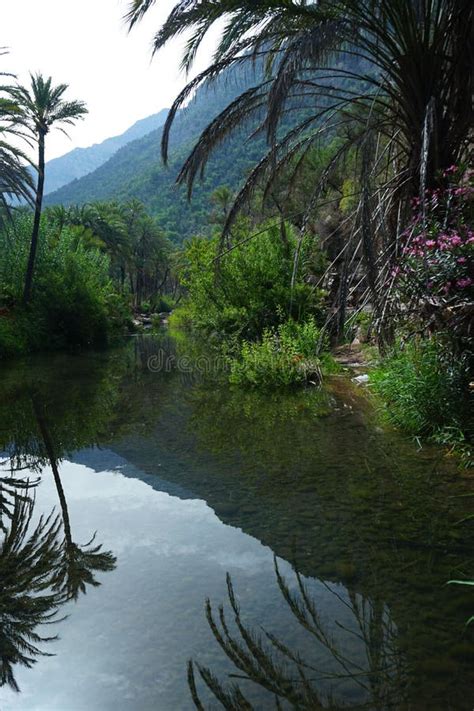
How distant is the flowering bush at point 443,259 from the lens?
18.9 ft

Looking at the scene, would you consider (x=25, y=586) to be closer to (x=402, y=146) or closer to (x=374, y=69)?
(x=402, y=146)

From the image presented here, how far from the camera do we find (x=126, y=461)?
719 centimetres

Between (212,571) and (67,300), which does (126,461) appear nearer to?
(212,571)

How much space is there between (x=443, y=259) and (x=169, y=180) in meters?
125

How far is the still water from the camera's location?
2.88m

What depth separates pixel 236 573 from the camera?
4.08 m

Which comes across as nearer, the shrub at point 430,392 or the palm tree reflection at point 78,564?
the palm tree reflection at point 78,564

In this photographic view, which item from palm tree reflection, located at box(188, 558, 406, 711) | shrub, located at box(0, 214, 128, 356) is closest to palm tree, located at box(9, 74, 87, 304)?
shrub, located at box(0, 214, 128, 356)

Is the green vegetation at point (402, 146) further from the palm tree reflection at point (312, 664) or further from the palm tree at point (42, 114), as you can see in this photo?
the palm tree at point (42, 114)

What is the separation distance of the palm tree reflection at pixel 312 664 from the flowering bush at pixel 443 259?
352 centimetres

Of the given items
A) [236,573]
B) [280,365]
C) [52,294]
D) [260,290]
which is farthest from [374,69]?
[52,294]

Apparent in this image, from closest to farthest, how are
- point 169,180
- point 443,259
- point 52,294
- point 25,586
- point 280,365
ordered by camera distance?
point 25,586 → point 443,259 → point 280,365 → point 52,294 → point 169,180

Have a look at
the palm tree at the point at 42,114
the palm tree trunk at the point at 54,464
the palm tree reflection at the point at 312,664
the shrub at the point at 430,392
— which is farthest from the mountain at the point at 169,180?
the palm tree reflection at the point at 312,664

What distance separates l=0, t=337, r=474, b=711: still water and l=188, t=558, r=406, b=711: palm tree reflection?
0.4 inches
